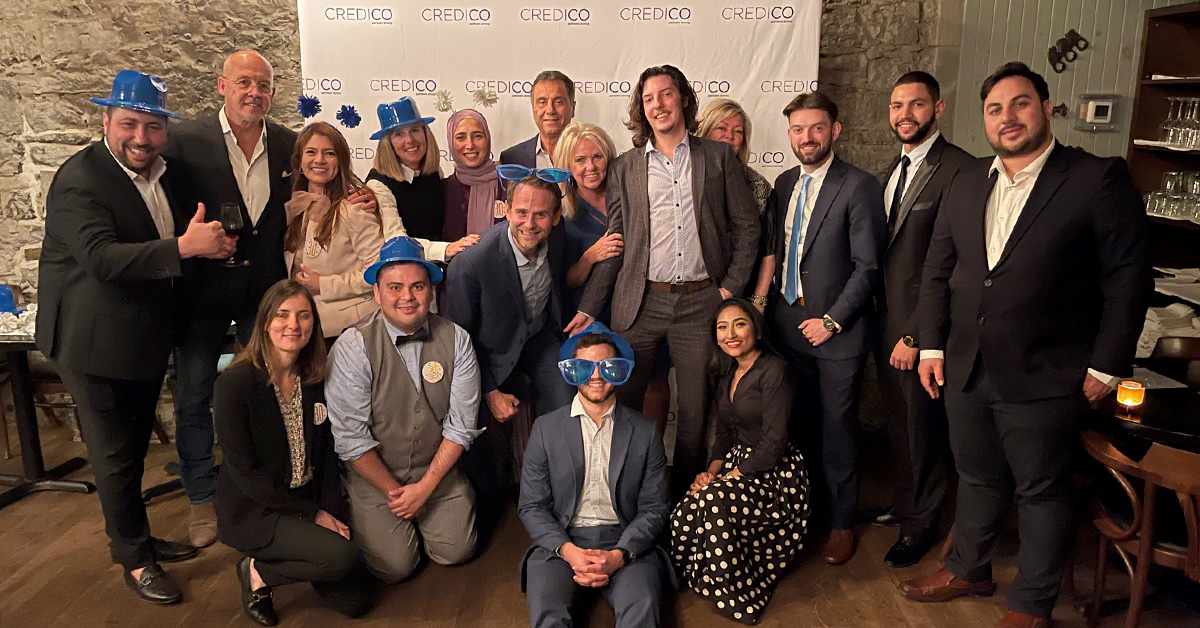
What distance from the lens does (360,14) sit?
14.2ft

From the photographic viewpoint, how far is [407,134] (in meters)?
3.68

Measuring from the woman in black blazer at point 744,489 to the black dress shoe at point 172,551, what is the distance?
6.43ft

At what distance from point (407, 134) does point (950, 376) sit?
2.40m

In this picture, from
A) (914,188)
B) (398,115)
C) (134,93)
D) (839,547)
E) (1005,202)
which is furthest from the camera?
(398,115)

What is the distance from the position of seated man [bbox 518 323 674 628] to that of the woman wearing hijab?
0.97 meters

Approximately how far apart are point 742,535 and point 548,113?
2.06m

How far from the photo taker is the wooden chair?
2316 millimetres

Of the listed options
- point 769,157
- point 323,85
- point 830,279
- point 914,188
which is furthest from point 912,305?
point 323,85

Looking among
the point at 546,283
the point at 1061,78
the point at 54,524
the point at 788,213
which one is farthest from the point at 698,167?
the point at 54,524

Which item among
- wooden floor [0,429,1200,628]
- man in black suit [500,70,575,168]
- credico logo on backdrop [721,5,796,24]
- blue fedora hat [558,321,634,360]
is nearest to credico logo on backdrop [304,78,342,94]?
man in black suit [500,70,575,168]

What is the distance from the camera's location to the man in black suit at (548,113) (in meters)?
3.90

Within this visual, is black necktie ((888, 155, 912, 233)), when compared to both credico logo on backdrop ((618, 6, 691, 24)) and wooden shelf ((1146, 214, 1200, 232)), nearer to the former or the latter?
credico logo on backdrop ((618, 6, 691, 24))

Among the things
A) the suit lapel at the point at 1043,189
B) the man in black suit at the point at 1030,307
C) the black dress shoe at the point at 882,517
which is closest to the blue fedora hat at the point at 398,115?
the man in black suit at the point at 1030,307

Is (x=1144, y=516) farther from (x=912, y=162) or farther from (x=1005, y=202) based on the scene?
(x=912, y=162)
